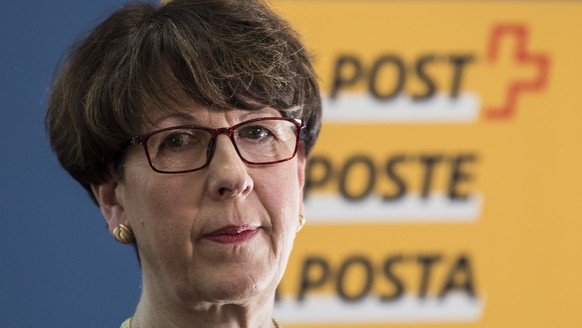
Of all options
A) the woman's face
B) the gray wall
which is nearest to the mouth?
the woman's face

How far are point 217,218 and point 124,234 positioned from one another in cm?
18

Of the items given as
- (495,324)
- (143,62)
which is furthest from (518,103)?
(143,62)

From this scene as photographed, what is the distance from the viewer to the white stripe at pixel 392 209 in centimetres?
222

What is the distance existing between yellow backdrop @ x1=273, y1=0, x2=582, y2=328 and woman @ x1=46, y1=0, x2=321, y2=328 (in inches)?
35.1

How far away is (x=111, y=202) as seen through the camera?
1.33 m

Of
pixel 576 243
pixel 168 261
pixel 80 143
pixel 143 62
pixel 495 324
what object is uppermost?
pixel 143 62

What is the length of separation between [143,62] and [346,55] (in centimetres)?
102

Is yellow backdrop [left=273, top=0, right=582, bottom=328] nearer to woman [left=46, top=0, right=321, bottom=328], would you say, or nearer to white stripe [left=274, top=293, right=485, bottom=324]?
white stripe [left=274, top=293, right=485, bottom=324]

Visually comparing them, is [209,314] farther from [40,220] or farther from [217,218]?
[40,220]

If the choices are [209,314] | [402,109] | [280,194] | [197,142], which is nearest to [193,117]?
[197,142]

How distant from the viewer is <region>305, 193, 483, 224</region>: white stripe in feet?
7.27

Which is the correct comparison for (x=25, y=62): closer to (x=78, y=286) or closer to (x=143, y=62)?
(x=78, y=286)

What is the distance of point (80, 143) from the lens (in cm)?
130

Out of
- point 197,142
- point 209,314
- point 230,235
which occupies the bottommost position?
point 209,314
